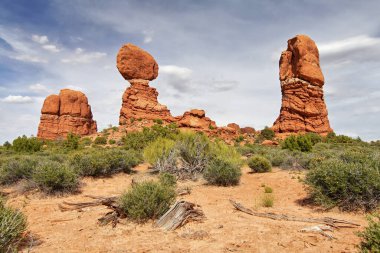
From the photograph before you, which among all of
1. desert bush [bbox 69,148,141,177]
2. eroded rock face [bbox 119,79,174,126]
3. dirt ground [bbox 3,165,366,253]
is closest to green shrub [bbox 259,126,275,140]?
eroded rock face [bbox 119,79,174,126]

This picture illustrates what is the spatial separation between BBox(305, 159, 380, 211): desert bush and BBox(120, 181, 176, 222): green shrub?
4.80 meters

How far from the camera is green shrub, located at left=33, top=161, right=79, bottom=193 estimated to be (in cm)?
1145

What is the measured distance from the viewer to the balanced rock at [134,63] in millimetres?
55359

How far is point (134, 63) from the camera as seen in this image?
55.8 meters

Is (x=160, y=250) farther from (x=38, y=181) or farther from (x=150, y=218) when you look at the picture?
(x=38, y=181)

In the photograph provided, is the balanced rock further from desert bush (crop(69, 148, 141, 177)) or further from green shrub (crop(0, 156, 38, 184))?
green shrub (crop(0, 156, 38, 184))

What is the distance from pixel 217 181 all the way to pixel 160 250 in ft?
29.3

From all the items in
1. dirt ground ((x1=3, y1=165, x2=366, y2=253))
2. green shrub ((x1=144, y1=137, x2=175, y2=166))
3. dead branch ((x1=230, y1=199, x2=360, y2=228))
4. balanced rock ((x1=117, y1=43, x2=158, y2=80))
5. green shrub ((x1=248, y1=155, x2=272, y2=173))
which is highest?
balanced rock ((x1=117, y1=43, x2=158, y2=80))

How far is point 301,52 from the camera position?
50.6 m

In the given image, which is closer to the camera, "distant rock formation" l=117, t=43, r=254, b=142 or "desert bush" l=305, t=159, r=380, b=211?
"desert bush" l=305, t=159, r=380, b=211

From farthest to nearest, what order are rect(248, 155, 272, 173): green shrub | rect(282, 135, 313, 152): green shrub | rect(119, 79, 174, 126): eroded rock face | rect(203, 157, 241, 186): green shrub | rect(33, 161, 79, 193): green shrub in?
rect(119, 79, 174, 126): eroded rock face, rect(282, 135, 313, 152): green shrub, rect(248, 155, 272, 173): green shrub, rect(203, 157, 241, 186): green shrub, rect(33, 161, 79, 193): green shrub

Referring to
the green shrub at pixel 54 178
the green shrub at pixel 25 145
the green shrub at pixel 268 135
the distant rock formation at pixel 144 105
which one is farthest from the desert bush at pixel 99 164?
the green shrub at pixel 268 135

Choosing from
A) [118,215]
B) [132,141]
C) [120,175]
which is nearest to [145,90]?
[132,141]

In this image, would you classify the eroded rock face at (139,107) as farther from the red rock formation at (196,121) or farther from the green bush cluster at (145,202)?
the green bush cluster at (145,202)
